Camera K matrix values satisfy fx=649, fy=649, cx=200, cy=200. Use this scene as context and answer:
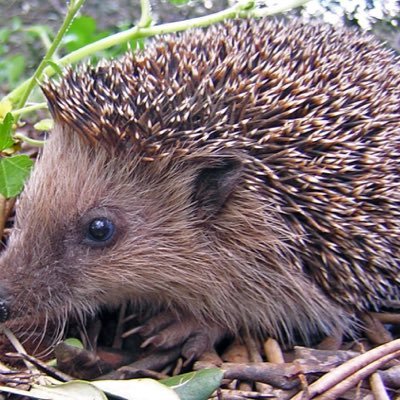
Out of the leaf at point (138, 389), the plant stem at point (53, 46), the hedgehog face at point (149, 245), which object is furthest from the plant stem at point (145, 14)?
the leaf at point (138, 389)

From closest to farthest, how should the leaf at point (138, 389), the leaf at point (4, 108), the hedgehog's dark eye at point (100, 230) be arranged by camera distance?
the leaf at point (138, 389), the hedgehog's dark eye at point (100, 230), the leaf at point (4, 108)

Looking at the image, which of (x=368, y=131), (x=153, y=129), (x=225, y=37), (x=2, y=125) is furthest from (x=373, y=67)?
→ (x=2, y=125)

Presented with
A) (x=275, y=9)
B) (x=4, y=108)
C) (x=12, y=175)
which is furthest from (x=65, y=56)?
(x=275, y=9)

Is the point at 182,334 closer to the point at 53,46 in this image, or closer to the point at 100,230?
the point at 100,230

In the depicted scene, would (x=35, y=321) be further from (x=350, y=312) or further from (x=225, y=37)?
(x=225, y=37)

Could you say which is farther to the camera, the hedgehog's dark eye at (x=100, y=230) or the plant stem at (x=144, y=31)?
the plant stem at (x=144, y=31)

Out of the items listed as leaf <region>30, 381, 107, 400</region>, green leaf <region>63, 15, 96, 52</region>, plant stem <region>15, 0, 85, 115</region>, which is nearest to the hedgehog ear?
leaf <region>30, 381, 107, 400</region>

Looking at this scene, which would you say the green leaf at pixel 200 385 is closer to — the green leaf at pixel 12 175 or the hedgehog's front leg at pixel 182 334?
the hedgehog's front leg at pixel 182 334
